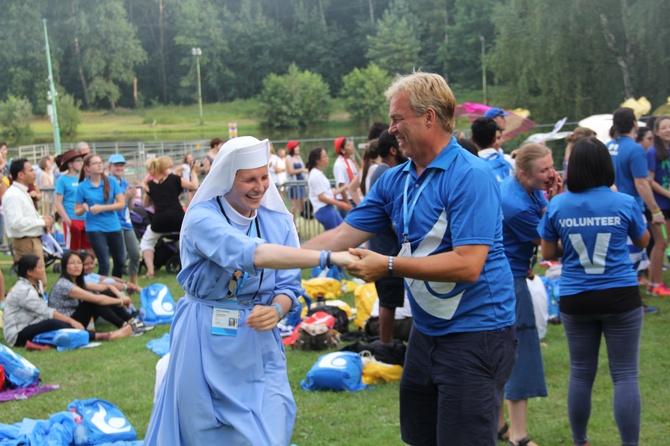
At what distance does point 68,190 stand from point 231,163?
833 centimetres

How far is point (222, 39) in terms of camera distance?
8125cm

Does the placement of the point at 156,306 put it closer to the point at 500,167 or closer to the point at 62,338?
the point at 62,338

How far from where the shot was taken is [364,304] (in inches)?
330

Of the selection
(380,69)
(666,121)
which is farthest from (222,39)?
(666,121)

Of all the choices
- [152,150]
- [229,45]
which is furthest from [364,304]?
[229,45]

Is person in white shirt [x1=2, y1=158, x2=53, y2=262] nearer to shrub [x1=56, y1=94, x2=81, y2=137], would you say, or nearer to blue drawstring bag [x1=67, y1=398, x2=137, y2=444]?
blue drawstring bag [x1=67, y1=398, x2=137, y2=444]

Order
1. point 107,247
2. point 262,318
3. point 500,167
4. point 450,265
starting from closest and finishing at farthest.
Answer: point 450,265 → point 262,318 → point 500,167 → point 107,247

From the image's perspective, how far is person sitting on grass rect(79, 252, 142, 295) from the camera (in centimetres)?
918

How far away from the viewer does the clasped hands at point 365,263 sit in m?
3.20

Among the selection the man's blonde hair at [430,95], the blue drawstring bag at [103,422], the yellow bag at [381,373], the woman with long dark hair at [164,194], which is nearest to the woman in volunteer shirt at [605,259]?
the man's blonde hair at [430,95]

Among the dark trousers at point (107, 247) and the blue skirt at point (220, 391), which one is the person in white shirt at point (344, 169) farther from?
the blue skirt at point (220, 391)

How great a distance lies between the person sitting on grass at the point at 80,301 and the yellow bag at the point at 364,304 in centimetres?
259

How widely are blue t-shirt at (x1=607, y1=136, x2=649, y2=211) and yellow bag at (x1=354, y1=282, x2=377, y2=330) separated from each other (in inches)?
112

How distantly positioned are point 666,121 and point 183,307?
7.27 meters
